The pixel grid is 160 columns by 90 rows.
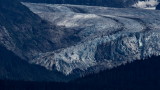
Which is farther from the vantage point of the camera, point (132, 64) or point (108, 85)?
point (132, 64)

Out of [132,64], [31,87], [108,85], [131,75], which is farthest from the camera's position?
[132,64]

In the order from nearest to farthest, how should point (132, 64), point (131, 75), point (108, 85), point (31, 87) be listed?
1. point (31, 87)
2. point (108, 85)
3. point (131, 75)
4. point (132, 64)

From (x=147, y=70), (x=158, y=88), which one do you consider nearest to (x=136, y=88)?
(x=158, y=88)

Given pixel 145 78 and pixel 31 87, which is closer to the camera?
pixel 31 87

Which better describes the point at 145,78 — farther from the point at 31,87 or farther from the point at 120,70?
the point at 31,87

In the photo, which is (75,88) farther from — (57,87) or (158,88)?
(158,88)

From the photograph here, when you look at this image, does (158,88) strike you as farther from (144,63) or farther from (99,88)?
(144,63)

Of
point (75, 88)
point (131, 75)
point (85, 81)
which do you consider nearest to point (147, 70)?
point (131, 75)
